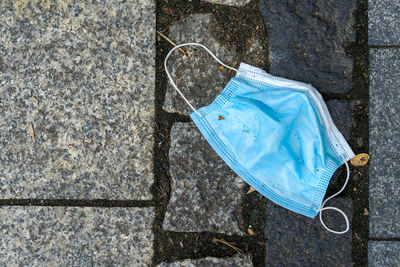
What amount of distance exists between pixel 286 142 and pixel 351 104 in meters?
0.43

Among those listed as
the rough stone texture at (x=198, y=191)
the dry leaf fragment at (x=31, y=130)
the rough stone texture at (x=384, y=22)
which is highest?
the rough stone texture at (x=384, y=22)

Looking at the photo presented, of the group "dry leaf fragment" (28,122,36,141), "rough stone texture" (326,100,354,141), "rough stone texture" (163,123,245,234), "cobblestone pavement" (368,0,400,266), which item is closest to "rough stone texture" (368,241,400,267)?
"cobblestone pavement" (368,0,400,266)

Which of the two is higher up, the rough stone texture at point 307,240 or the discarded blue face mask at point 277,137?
the discarded blue face mask at point 277,137

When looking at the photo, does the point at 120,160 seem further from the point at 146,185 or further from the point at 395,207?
the point at 395,207

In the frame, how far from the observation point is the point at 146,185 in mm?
2014

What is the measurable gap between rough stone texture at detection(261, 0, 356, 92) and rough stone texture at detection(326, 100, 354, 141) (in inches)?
2.9

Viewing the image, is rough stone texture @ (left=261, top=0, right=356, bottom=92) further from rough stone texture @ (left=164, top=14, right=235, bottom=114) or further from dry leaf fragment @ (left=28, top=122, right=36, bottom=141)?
dry leaf fragment @ (left=28, top=122, right=36, bottom=141)

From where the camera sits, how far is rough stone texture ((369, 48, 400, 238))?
2.00 m

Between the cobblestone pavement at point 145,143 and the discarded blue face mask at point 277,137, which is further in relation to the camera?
the cobblestone pavement at point 145,143

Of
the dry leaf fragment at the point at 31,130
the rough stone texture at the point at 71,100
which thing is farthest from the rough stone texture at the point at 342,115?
the dry leaf fragment at the point at 31,130

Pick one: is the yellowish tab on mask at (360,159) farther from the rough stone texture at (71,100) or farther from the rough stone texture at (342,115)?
the rough stone texture at (71,100)

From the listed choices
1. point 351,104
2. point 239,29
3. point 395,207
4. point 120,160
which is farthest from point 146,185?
point 395,207

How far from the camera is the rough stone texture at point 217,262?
2.00 m

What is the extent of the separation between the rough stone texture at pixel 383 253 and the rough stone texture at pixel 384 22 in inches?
39.7
